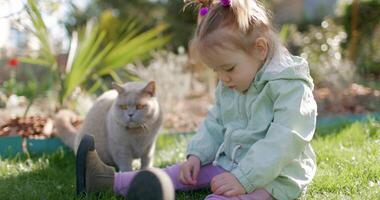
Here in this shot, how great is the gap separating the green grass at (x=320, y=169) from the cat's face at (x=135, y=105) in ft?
1.10

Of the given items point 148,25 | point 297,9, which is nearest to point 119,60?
point 148,25

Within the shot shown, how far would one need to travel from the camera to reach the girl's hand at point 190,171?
2.32 metres

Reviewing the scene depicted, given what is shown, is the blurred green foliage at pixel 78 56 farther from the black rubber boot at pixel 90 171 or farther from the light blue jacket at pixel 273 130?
the light blue jacket at pixel 273 130

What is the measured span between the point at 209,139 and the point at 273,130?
1.64ft

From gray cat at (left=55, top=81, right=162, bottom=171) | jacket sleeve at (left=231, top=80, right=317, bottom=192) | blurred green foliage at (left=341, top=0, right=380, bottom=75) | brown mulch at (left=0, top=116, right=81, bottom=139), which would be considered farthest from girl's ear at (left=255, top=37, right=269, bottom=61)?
blurred green foliage at (left=341, top=0, right=380, bottom=75)

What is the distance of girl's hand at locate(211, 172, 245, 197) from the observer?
1954 mm

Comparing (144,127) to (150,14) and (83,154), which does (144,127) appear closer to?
(83,154)

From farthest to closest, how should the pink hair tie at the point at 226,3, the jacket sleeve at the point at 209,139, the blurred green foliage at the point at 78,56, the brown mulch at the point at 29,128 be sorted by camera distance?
the blurred green foliage at the point at 78,56
the brown mulch at the point at 29,128
the jacket sleeve at the point at 209,139
the pink hair tie at the point at 226,3

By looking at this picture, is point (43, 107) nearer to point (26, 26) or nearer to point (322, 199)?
point (26, 26)

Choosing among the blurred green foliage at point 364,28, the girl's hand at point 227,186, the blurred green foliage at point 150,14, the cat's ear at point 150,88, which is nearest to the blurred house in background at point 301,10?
the blurred green foliage at point 150,14

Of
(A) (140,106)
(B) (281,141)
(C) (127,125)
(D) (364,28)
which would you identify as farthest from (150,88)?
(D) (364,28)

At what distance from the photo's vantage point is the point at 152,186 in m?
1.67

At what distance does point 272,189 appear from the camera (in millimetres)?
2043

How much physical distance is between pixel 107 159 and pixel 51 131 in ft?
3.10
